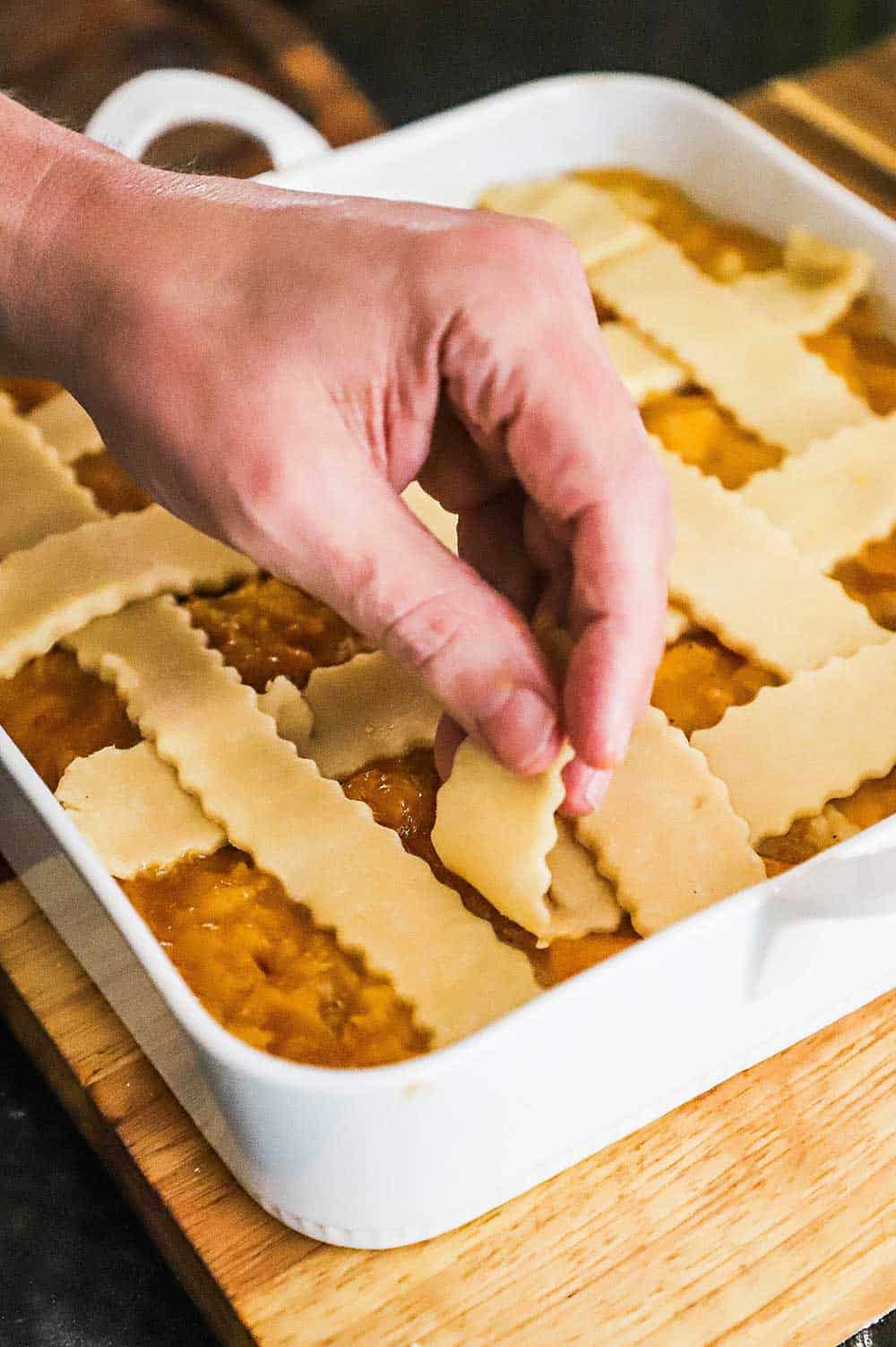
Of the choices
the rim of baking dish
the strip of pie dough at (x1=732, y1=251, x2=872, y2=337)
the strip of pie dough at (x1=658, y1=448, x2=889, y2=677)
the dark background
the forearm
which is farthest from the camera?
the dark background

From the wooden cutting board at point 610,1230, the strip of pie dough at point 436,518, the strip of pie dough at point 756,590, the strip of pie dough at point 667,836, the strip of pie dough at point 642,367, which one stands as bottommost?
the wooden cutting board at point 610,1230

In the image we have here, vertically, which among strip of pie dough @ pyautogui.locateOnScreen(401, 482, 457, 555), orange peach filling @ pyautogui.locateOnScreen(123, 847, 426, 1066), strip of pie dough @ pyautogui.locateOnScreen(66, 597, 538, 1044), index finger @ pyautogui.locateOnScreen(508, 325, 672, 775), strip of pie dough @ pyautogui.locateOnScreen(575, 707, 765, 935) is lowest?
orange peach filling @ pyautogui.locateOnScreen(123, 847, 426, 1066)

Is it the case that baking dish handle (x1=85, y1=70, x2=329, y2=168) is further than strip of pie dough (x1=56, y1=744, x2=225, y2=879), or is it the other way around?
baking dish handle (x1=85, y1=70, x2=329, y2=168)

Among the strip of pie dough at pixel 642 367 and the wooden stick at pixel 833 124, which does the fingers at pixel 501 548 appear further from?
the wooden stick at pixel 833 124

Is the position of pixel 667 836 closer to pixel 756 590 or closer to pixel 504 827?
pixel 504 827

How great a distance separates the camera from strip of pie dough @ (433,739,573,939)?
0.89 m

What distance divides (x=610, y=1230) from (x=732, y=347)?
0.77m

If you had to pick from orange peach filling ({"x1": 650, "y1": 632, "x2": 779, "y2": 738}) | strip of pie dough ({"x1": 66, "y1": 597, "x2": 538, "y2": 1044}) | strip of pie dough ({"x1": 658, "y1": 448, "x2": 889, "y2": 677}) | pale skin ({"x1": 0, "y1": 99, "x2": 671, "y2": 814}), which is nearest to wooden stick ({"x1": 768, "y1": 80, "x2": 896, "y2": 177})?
strip of pie dough ({"x1": 658, "y1": 448, "x2": 889, "y2": 677})

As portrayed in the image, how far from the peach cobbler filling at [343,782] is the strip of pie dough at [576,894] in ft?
0.03

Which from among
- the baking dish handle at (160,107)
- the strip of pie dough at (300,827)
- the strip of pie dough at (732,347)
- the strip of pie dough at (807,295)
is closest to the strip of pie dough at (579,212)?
the strip of pie dough at (732,347)

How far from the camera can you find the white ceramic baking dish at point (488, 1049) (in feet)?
2.56

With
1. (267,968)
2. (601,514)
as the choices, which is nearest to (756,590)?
(601,514)

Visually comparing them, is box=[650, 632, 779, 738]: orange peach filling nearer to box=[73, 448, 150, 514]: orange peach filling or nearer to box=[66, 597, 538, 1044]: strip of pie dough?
box=[66, 597, 538, 1044]: strip of pie dough

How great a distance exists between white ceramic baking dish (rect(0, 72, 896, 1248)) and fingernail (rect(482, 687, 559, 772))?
0.41 feet
